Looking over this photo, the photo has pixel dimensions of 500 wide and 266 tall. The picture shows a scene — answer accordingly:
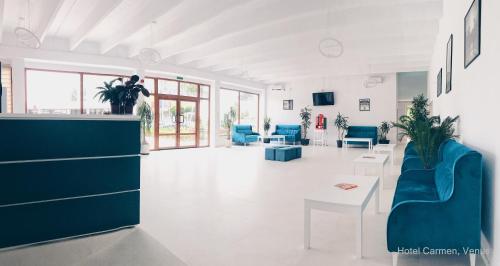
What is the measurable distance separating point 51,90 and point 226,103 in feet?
25.4

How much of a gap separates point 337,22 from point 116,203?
6287 millimetres

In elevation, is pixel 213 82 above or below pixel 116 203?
above

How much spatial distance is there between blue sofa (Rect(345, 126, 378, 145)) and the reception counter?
12843 millimetres

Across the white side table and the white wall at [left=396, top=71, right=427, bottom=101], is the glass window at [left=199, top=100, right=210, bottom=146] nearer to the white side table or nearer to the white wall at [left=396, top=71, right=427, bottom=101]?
the white side table

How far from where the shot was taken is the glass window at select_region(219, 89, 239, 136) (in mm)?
14750

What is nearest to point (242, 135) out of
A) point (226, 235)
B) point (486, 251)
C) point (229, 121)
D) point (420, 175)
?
point (229, 121)

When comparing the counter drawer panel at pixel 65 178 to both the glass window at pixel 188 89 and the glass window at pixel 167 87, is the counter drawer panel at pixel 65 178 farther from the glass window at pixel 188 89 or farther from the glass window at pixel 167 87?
the glass window at pixel 188 89

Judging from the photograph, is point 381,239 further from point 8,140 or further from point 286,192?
point 8,140

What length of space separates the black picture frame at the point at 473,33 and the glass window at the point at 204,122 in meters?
11.3

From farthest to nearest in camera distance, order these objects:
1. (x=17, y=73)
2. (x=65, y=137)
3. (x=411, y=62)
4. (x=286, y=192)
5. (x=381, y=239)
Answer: (x=411, y=62), (x=17, y=73), (x=286, y=192), (x=381, y=239), (x=65, y=137)

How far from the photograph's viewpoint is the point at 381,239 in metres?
3.18

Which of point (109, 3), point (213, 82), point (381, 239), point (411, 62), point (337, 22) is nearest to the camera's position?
point (381, 239)

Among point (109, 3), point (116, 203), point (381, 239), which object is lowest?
point (381, 239)

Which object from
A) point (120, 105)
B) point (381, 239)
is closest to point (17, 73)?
point (120, 105)
